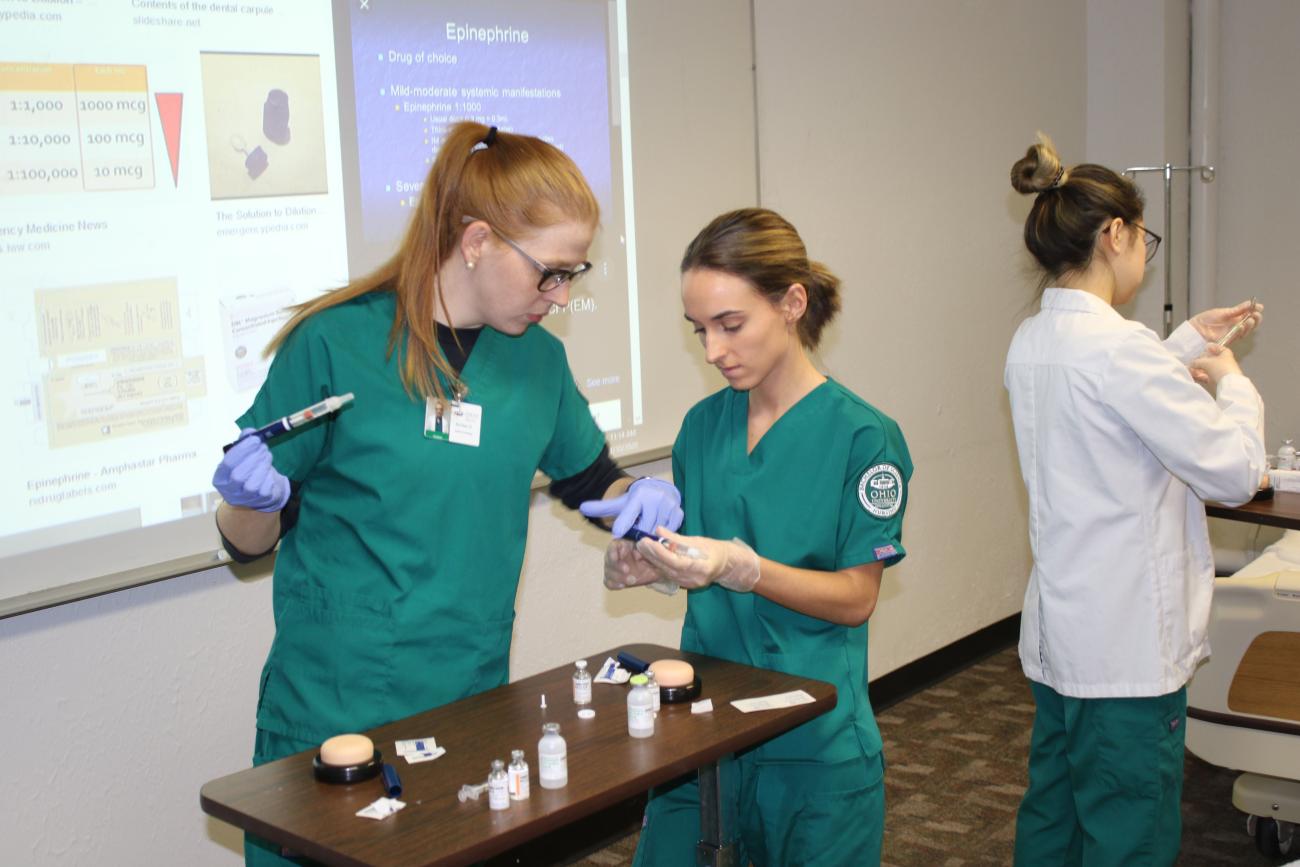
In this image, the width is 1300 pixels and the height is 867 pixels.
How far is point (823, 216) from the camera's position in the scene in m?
3.81

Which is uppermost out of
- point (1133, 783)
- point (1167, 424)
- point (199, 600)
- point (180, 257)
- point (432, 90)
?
point (432, 90)

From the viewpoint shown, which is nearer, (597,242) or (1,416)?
(1,416)

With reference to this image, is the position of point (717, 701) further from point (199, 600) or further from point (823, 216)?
point (823, 216)

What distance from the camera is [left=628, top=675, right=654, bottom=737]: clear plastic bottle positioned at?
1688mm

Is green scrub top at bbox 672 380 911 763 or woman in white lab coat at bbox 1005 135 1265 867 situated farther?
woman in white lab coat at bbox 1005 135 1265 867

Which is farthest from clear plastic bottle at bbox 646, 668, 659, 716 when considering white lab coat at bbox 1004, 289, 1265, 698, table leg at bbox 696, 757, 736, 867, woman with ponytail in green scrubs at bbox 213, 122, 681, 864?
white lab coat at bbox 1004, 289, 1265, 698

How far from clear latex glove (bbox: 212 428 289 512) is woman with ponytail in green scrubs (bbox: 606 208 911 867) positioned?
0.53 meters

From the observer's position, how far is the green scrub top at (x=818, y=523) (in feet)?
6.26

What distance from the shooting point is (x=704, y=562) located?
69.7 inches

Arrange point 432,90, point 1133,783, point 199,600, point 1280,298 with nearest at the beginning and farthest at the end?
point 1133,783
point 199,600
point 432,90
point 1280,298

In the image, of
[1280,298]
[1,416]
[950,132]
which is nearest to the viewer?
[1,416]

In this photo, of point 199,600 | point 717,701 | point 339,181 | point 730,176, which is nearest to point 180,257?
point 339,181

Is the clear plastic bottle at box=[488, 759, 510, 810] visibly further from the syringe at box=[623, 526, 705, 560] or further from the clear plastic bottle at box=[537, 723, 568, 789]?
the syringe at box=[623, 526, 705, 560]

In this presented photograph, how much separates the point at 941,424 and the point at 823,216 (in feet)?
3.09
